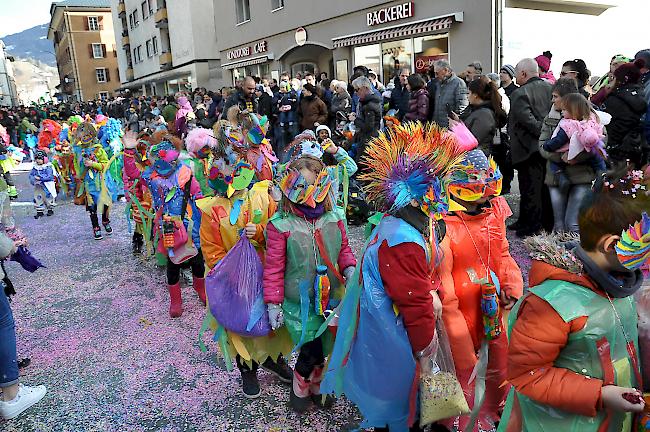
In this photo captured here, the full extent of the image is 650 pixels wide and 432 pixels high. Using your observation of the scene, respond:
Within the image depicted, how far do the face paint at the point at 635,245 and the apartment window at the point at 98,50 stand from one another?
222ft

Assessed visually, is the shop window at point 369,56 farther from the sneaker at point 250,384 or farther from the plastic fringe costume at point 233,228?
the sneaker at point 250,384

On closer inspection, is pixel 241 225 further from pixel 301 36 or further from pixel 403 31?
pixel 301 36

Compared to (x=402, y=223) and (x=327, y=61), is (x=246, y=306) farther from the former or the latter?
(x=327, y=61)

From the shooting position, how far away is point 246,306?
2.91 m

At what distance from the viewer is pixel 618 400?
4.82ft

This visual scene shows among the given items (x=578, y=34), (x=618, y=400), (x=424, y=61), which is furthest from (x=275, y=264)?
(x=578, y=34)

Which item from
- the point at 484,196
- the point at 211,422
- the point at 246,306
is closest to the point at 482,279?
the point at 484,196

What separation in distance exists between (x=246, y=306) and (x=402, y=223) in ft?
→ 4.07

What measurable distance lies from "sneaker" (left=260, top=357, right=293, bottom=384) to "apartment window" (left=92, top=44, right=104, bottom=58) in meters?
65.7

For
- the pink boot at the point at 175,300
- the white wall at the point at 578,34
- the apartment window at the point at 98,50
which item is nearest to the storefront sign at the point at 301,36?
the white wall at the point at 578,34

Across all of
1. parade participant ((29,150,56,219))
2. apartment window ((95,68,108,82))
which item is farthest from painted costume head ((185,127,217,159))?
apartment window ((95,68,108,82))

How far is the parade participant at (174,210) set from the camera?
442cm

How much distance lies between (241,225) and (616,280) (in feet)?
7.22

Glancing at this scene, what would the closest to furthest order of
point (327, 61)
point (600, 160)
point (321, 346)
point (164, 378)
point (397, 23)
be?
point (321, 346)
point (164, 378)
point (600, 160)
point (397, 23)
point (327, 61)
